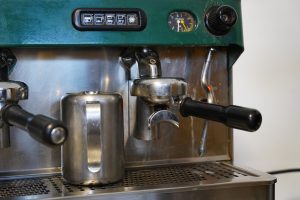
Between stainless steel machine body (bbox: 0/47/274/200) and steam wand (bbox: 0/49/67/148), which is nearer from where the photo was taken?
steam wand (bbox: 0/49/67/148)

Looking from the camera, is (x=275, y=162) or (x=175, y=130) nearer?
(x=175, y=130)

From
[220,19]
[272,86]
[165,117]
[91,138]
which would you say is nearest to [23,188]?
[91,138]

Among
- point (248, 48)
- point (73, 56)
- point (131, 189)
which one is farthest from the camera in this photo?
point (248, 48)

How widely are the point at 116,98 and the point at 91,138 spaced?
8 centimetres

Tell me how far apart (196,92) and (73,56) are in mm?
252

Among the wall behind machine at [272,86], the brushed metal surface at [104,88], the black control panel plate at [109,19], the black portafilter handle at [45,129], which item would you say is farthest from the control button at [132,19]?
the wall behind machine at [272,86]

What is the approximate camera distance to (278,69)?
0.92 m

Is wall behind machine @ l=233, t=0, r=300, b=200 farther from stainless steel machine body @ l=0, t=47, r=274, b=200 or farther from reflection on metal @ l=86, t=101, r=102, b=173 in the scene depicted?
reflection on metal @ l=86, t=101, r=102, b=173

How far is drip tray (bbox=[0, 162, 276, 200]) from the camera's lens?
56 cm

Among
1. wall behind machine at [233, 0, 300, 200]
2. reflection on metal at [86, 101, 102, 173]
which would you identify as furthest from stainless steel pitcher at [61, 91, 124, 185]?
wall behind machine at [233, 0, 300, 200]

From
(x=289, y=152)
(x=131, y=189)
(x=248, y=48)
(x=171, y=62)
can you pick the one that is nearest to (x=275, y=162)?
(x=289, y=152)

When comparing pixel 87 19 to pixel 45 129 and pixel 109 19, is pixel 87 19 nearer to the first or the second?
pixel 109 19

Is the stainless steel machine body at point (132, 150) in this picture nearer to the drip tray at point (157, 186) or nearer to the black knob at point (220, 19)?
the drip tray at point (157, 186)

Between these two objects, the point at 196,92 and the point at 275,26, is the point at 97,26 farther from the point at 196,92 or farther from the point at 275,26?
the point at 275,26
